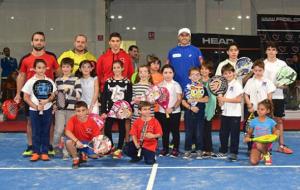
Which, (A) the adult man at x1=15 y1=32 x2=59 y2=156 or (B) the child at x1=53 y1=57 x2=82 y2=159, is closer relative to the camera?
(B) the child at x1=53 y1=57 x2=82 y2=159

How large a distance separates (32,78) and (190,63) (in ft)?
7.89

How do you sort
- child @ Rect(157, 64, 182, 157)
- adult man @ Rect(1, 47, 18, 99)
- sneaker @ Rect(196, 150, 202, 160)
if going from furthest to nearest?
adult man @ Rect(1, 47, 18, 99) → child @ Rect(157, 64, 182, 157) → sneaker @ Rect(196, 150, 202, 160)

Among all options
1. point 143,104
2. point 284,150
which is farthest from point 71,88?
point 284,150

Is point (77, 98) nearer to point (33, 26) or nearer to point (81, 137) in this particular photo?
point (81, 137)

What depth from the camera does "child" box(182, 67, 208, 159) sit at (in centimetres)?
658

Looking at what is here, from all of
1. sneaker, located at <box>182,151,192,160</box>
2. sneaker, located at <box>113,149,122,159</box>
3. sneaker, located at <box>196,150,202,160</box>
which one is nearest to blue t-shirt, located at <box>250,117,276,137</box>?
sneaker, located at <box>196,150,202,160</box>

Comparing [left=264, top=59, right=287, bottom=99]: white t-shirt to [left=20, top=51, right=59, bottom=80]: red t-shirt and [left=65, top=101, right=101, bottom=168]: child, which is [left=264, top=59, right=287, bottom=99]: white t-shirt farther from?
[left=20, top=51, right=59, bottom=80]: red t-shirt

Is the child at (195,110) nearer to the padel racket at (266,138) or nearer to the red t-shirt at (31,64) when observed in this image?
the padel racket at (266,138)

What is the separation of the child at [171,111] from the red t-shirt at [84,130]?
1105 millimetres

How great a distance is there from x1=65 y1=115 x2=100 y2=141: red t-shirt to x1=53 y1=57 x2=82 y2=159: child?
1.43 feet

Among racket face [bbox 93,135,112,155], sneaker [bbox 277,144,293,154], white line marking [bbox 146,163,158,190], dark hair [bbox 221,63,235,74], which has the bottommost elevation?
white line marking [bbox 146,163,158,190]

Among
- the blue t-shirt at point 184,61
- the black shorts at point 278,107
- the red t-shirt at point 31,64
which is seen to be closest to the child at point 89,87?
the red t-shirt at point 31,64

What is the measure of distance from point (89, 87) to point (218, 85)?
6.25 feet

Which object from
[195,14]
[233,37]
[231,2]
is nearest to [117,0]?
[195,14]
